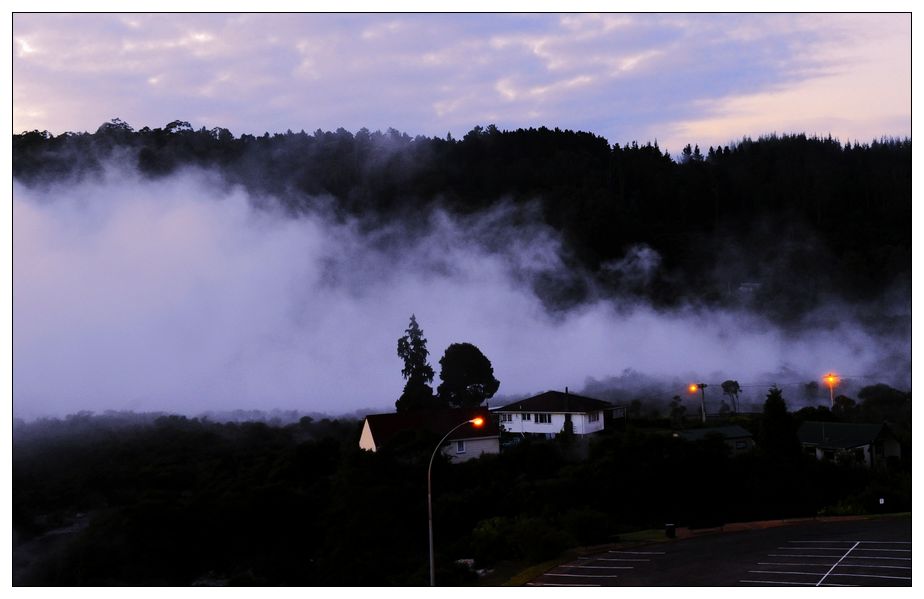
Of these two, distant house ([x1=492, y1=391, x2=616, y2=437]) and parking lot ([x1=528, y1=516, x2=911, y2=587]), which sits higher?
distant house ([x1=492, y1=391, x2=616, y2=437])

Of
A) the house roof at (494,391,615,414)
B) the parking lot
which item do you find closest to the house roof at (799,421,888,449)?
the house roof at (494,391,615,414)

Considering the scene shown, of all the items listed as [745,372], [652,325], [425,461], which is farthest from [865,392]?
[425,461]

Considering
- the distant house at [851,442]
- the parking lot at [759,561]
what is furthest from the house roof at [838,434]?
the parking lot at [759,561]

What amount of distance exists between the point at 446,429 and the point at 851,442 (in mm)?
18255

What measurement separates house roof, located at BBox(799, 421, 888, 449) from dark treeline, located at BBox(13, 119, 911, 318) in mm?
36092

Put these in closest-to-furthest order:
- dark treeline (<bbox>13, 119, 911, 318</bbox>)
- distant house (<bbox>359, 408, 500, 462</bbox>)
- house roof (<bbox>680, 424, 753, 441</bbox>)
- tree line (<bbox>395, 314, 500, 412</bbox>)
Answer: distant house (<bbox>359, 408, 500, 462</bbox>) < house roof (<bbox>680, 424, 753, 441</bbox>) < tree line (<bbox>395, 314, 500, 412</bbox>) < dark treeline (<bbox>13, 119, 911, 318</bbox>)

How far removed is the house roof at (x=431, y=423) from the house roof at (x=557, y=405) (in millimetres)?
1641

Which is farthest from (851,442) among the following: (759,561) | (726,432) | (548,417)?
(759,561)

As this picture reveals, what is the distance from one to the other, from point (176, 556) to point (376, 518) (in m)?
5.92

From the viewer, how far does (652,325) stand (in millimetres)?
77875

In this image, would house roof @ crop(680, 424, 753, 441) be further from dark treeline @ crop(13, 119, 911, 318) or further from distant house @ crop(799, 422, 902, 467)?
dark treeline @ crop(13, 119, 911, 318)

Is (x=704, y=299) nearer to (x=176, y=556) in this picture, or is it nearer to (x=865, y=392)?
(x=865, y=392)

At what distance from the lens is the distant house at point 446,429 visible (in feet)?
130

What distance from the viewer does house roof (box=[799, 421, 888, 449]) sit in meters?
43.4
